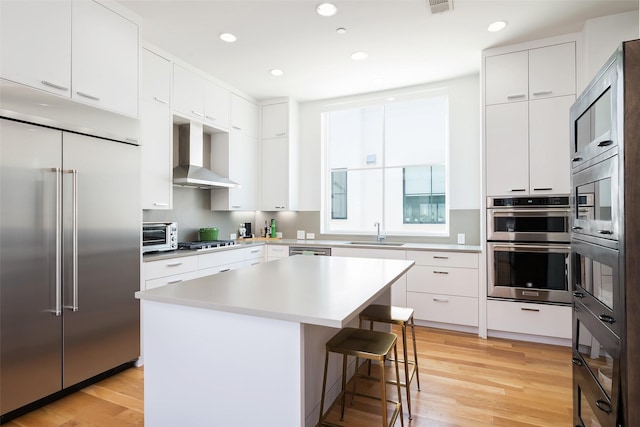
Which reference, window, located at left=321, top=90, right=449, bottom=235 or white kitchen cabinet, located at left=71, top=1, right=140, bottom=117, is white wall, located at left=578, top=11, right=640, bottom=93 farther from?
white kitchen cabinet, located at left=71, top=1, right=140, bottom=117

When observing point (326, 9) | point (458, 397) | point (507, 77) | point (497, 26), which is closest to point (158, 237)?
point (326, 9)

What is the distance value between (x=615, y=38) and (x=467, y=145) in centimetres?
156

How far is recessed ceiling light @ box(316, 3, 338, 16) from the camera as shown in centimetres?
260

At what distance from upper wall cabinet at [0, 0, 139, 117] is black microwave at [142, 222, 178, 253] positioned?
1055 millimetres

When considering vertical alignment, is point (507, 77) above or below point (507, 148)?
above

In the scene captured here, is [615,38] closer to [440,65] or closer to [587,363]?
[440,65]

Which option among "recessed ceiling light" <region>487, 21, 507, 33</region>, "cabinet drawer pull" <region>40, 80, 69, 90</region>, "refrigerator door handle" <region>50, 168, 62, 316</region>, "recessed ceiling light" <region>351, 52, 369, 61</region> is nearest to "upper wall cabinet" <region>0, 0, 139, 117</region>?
"cabinet drawer pull" <region>40, 80, 69, 90</region>

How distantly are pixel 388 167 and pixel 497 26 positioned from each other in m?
2.00

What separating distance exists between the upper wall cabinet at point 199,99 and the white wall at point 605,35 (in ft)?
12.2

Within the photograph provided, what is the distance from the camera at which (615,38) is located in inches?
110

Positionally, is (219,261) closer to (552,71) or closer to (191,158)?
(191,158)

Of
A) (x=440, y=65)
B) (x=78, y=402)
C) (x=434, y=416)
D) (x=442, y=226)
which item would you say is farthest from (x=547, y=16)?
(x=78, y=402)

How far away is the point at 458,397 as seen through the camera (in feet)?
7.41

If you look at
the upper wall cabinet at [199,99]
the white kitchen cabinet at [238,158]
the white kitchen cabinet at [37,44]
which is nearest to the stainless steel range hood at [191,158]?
the upper wall cabinet at [199,99]
